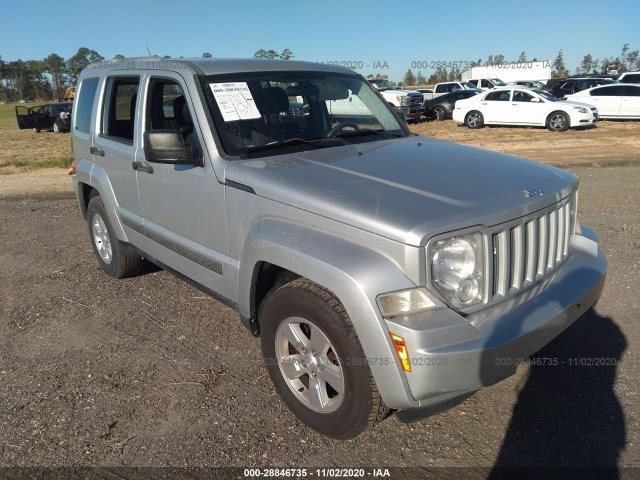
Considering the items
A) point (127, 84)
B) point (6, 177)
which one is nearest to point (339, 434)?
point (127, 84)

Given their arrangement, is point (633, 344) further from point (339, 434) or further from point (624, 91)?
point (624, 91)

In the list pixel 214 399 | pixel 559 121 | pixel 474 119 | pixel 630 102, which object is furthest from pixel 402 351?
pixel 630 102

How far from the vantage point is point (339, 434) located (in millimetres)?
2832

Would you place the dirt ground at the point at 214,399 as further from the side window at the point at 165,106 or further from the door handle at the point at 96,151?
the side window at the point at 165,106

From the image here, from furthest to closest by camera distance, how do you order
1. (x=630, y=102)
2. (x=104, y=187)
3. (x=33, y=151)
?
(x=630, y=102), (x=33, y=151), (x=104, y=187)

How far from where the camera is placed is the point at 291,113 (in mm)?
3814

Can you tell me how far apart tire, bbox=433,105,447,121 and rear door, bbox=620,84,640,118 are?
23.1 ft

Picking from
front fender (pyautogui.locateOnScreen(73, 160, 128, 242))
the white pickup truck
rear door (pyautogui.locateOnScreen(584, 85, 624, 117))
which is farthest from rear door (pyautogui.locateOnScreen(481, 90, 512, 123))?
front fender (pyautogui.locateOnScreen(73, 160, 128, 242))

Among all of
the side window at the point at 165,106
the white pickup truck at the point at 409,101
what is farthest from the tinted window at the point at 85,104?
the white pickup truck at the point at 409,101

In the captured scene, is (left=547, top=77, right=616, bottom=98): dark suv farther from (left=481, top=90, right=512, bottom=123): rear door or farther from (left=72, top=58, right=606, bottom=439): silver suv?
(left=72, top=58, right=606, bottom=439): silver suv

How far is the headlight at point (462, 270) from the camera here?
2.52m

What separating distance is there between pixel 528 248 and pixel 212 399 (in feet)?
6.77

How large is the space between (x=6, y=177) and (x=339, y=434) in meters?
13.0

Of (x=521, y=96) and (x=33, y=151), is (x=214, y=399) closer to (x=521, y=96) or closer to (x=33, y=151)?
(x=33, y=151)
